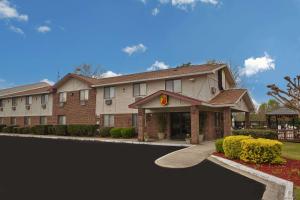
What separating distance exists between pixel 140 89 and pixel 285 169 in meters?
18.0

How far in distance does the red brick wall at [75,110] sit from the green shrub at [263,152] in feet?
72.1

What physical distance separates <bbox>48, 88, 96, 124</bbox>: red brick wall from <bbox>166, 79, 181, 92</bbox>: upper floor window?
10230 millimetres

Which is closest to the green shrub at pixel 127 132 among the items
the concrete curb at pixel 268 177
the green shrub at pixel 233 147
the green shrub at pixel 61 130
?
the green shrub at pixel 61 130

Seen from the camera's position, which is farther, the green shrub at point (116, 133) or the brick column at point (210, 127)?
the green shrub at point (116, 133)

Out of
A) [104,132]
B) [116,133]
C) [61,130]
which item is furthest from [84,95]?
[116,133]

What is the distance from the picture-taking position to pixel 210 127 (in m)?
23.7

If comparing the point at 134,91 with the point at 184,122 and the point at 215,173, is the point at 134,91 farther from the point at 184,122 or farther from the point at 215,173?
the point at 215,173

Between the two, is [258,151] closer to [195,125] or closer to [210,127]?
[195,125]

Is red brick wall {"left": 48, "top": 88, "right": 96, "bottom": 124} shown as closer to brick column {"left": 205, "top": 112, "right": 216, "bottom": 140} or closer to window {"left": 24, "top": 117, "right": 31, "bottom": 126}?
window {"left": 24, "top": 117, "right": 31, "bottom": 126}

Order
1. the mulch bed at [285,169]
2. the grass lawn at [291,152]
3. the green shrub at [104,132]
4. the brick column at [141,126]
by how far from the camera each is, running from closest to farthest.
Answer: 1. the mulch bed at [285,169]
2. the grass lawn at [291,152]
3. the brick column at [141,126]
4. the green shrub at [104,132]

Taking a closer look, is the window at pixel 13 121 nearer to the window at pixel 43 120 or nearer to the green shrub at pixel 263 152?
the window at pixel 43 120

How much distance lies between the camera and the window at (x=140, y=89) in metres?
26.3

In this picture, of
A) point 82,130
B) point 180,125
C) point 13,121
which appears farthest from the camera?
point 13,121

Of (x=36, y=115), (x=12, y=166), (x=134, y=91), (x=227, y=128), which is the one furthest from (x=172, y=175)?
(x=36, y=115)
